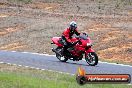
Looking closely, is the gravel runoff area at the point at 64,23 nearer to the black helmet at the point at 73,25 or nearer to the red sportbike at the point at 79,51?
the red sportbike at the point at 79,51

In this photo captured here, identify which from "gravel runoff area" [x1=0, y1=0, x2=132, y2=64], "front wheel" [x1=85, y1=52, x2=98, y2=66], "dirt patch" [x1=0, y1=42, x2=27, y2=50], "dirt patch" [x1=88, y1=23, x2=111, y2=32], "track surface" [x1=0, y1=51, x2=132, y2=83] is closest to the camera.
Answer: "track surface" [x1=0, y1=51, x2=132, y2=83]

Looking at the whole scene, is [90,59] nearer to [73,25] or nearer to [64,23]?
[73,25]

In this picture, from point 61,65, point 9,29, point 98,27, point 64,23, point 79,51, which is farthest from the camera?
point 64,23

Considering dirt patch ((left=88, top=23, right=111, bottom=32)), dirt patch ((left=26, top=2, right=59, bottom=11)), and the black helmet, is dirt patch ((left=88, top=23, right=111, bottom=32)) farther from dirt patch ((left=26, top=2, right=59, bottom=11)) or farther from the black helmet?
the black helmet

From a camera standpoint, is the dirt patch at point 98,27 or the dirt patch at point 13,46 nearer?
the dirt patch at point 13,46

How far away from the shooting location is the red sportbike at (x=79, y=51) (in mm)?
21797

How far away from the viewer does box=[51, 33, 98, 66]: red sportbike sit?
21797 mm

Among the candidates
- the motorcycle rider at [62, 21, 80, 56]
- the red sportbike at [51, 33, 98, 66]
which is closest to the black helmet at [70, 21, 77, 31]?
the motorcycle rider at [62, 21, 80, 56]

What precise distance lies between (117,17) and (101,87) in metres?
27.2

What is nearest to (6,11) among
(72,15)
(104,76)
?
(72,15)

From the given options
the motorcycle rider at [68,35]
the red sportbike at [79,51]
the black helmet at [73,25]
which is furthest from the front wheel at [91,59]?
the black helmet at [73,25]

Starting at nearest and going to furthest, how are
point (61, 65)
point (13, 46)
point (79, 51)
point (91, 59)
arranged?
point (91, 59)
point (61, 65)
point (79, 51)
point (13, 46)

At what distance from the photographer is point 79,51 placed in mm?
22656

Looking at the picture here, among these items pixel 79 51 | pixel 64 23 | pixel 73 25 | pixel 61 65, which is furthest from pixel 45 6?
pixel 61 65
